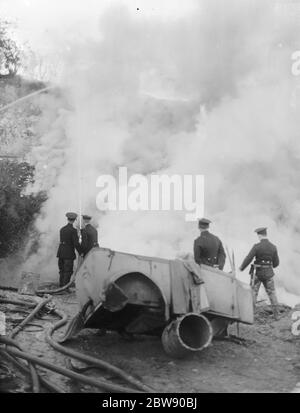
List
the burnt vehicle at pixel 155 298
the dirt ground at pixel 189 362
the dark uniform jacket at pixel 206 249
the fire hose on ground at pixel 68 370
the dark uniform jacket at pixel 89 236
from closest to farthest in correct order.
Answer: the fire hose on ground at pixel 68 370 → the dirt ground at pixel 189 362 → the burnt vehicle at pixel 155 298 → the dark uniform jacket at pixel 206 249 → the dark uniform jacket at pixel 89 236

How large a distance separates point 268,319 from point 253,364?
2.17 m

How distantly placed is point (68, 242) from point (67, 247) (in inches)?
4.5

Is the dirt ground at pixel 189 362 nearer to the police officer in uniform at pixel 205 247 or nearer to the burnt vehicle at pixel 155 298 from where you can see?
the burnt vehicle at pixel 155 298

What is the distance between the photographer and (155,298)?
16.3 feet

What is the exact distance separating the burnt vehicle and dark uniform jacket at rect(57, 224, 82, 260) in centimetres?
411

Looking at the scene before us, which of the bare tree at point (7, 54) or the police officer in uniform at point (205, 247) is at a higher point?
the bare tree at point (7, 54)

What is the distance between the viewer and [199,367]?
201 inches

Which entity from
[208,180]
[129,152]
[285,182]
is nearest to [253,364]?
[208,180]

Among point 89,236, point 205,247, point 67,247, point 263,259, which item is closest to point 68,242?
point 67,247

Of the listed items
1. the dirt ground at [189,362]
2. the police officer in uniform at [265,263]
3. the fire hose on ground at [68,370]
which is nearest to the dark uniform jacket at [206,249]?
the police officer in uniform at [265,263]

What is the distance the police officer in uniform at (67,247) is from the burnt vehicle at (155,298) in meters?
4.11

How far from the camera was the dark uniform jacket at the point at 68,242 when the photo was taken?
9477 mm

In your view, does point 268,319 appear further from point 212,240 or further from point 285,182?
point 285,182
